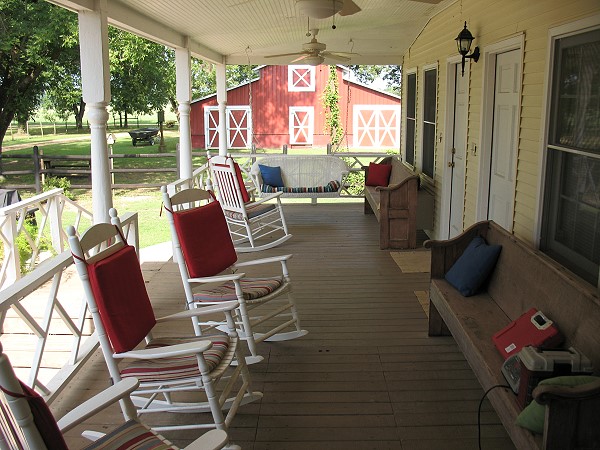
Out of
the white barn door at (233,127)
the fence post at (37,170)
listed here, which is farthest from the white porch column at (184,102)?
the white barn door at (233,127)

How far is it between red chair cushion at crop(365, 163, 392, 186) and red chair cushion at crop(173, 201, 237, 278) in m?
4.56

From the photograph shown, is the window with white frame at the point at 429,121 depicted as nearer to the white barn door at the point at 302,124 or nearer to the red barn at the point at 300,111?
the red barn at the point at 300,111

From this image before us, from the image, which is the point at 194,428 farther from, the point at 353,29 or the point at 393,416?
the point at 353,29

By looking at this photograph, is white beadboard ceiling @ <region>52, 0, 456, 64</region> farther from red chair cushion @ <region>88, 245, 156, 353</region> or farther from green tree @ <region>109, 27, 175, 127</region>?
green tree @ <region>109, 27, 175, 127</region>

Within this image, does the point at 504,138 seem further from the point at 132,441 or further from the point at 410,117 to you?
the point at 410,117

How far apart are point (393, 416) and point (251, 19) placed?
5.00 metres

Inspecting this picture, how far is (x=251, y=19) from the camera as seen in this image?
6.75 metres

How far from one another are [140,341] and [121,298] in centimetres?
22

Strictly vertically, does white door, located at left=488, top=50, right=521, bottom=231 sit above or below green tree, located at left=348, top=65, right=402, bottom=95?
below

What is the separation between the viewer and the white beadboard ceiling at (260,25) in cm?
527

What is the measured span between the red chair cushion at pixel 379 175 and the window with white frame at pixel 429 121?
1.75ft

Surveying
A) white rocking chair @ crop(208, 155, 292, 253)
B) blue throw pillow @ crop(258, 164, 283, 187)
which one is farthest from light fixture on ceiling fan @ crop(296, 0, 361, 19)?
blue throw pillow @ crop(258, 164, 283, 187)

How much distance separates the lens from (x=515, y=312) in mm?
3199

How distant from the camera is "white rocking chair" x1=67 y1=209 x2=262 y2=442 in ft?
8.55
